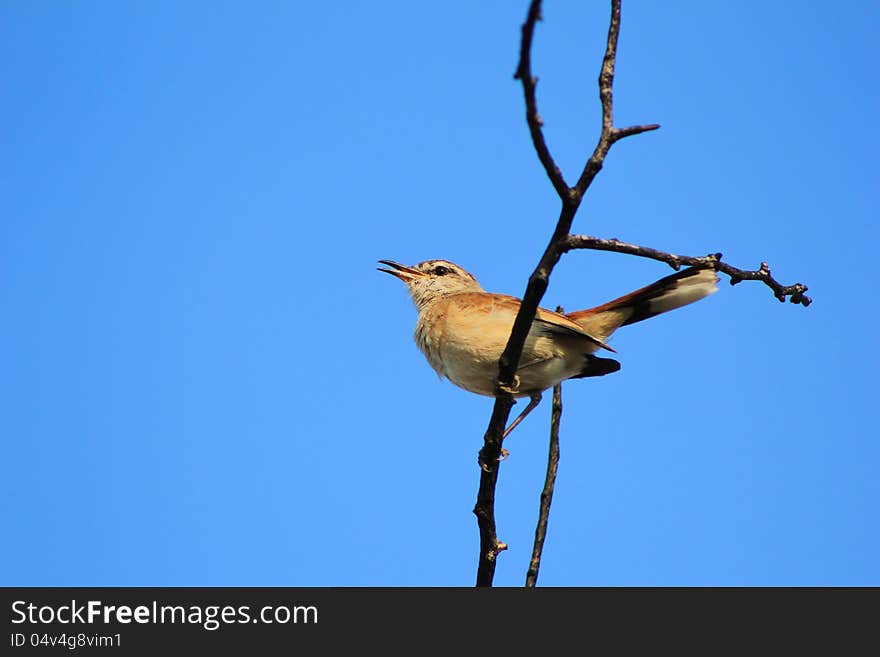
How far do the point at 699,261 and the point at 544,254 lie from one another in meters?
0.84

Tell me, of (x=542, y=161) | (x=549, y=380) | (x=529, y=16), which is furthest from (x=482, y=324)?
(x=529, y=16)

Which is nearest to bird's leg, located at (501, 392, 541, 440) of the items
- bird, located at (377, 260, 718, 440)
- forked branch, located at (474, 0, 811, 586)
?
bird, located at (377, 260, 718, 440)

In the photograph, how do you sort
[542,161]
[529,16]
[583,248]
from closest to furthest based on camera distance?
[529,16], [542,161], [583,248]

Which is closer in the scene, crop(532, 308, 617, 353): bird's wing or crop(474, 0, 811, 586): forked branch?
crop(474, 0, 811, 586): forked branch

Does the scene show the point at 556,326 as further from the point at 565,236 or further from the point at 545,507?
the point at 565,236

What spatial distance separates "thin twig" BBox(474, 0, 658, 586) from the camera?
3.70 m

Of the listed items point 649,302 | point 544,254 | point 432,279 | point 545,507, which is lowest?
point 545,507

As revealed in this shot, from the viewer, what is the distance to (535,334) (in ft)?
24.1

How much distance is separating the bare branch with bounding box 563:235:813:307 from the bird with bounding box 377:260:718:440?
2.06m

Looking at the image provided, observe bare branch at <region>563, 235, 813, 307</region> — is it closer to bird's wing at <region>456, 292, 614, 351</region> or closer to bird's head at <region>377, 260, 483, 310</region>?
bird's wing at <region>456, 292, 614, 351</region>

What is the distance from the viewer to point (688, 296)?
727cm

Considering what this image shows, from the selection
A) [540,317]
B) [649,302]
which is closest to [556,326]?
[540,317]

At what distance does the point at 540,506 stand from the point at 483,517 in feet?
1.41
